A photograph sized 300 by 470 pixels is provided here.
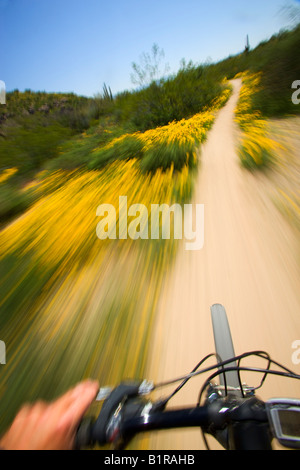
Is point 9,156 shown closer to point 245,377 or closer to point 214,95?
point 245,377

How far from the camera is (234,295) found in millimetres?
1858

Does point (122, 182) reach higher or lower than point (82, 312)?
higher

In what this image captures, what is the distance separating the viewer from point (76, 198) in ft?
13.6

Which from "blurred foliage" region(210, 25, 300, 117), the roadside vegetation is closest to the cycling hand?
the roadside vegetation

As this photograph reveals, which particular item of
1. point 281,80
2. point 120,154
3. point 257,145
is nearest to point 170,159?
point 257,145

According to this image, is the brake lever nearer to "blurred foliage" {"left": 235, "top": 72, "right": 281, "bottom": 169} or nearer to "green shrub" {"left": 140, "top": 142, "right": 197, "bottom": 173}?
"blurred foliage" {"left": 235, "top": 72, "right": 281, "bottom": 169}

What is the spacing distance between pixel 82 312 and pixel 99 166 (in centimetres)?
489

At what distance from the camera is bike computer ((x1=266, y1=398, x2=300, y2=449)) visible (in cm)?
55

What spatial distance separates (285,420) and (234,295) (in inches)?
53.4

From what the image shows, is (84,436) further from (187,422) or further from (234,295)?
(234,295)

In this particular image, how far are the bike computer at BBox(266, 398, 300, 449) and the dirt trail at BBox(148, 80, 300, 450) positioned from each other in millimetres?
928

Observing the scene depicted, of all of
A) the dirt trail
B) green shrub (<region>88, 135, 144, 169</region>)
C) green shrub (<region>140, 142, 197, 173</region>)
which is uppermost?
green shrub (<region>88, 135, 144, 169</region>)
